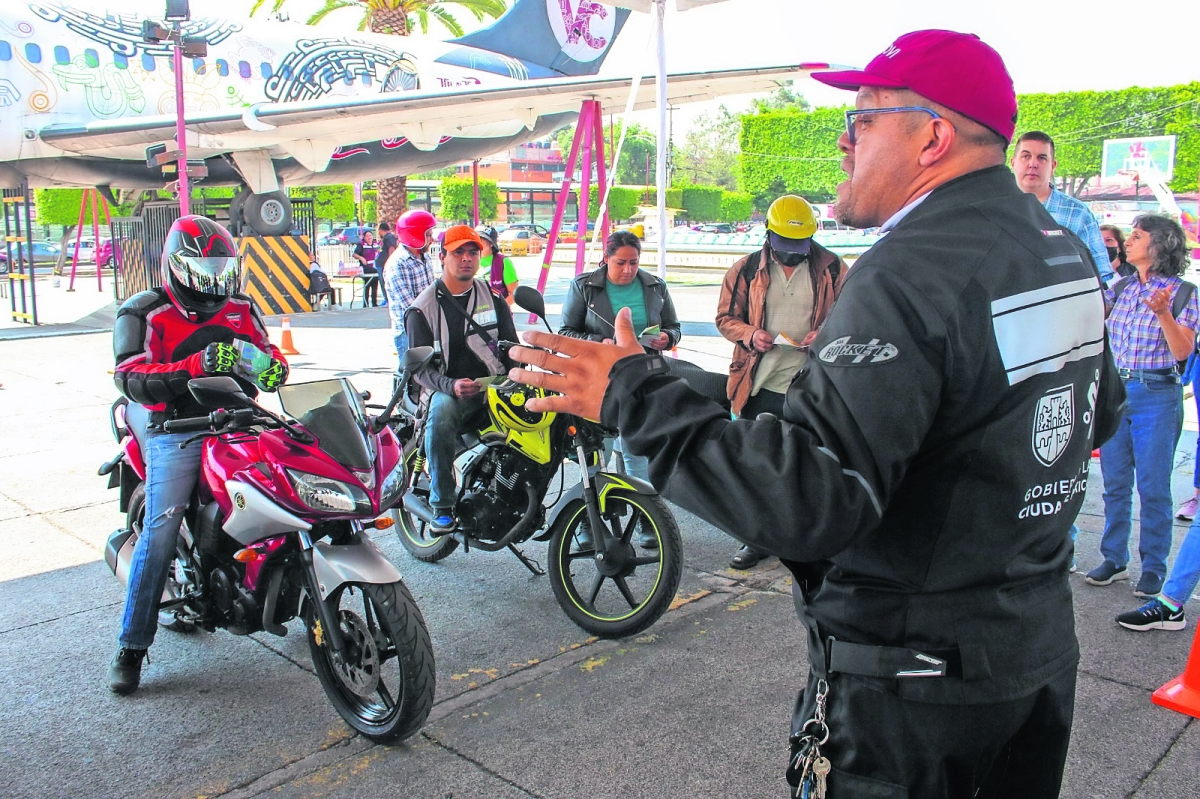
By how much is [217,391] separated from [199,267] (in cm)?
66

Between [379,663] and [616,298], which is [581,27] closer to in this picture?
[616,298]

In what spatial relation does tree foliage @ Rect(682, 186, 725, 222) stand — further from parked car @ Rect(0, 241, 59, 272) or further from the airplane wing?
the airplane wing

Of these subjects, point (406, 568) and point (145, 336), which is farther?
point (406, 568)

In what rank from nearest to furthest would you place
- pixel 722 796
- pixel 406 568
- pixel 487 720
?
pixel 722 796 → pixel 487 720 → pixel 406 568

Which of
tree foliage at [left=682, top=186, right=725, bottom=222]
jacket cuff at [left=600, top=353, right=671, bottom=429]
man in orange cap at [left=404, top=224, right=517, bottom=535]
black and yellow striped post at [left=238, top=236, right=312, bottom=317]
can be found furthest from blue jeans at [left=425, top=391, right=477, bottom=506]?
tree foliage at [left=682, top=186, right=725, bottom=222]

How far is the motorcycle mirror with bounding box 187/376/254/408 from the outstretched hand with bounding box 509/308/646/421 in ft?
7.27

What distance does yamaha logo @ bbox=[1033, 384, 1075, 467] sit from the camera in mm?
1461

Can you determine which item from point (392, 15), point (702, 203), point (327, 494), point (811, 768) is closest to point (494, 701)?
point (327, 494)

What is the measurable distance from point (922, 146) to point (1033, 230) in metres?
0.22

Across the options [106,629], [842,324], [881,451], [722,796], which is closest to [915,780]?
[881,451]

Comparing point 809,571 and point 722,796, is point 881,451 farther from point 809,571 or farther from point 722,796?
point 722,796

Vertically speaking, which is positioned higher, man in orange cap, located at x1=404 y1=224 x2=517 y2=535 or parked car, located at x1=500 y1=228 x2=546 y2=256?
parked car, located at x1=500 y1=228 x2=546 y2=256

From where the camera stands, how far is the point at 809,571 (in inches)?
63.9

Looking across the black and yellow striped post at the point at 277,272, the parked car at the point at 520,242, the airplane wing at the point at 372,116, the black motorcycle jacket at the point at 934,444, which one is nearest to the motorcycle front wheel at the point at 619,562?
the black motorcycle jacket at the point at 934,444
